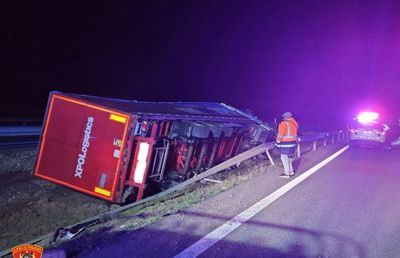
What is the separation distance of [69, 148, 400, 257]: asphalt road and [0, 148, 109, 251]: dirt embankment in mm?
2876

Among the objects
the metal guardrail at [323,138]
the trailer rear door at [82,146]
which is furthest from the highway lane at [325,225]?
the metal guardrail at [323,138]

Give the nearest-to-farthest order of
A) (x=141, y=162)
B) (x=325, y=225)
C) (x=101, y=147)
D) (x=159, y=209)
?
(x=325, y=225) < (x=159, y=209) < (x=101, y=147) < (x=141, y=162)

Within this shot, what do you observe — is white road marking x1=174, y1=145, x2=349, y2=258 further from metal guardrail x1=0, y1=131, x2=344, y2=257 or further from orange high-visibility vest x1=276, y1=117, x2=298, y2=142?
metal guardrail x1=0, y1=131, x2=344, y2=257

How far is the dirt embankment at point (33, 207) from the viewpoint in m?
Answer: 6.92

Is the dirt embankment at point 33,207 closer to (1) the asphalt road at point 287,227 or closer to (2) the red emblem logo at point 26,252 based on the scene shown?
(1) the asphalt road at point 287,227

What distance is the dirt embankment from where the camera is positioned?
6922 millimetres

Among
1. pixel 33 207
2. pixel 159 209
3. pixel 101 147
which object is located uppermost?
pixel 101 147

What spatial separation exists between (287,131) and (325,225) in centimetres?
405

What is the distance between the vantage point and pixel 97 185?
7301mm

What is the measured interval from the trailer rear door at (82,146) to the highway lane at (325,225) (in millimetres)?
2970

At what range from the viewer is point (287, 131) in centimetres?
930

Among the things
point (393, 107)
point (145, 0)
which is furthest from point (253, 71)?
point (393, 107)

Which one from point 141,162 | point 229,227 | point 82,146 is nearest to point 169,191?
point 141,162

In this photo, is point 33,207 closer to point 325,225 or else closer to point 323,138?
point 325,225
